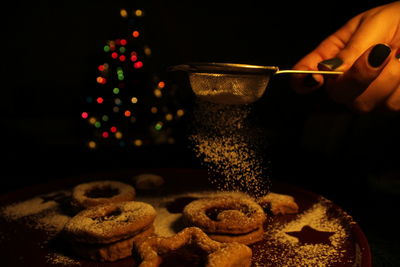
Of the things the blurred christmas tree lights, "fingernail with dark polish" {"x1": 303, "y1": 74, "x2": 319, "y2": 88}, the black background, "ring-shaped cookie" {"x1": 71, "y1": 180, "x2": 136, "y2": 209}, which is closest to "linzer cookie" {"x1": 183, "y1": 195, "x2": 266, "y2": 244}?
"ring-shaped cookie" {"x1": 71, "y1": 180, "x2": 136, "y2": 209}

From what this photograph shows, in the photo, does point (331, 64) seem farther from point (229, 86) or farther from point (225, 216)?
point (225, 216)

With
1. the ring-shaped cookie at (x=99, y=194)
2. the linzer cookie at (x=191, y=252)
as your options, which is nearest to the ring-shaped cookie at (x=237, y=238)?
the linzer cookie at (x=191, y=252)

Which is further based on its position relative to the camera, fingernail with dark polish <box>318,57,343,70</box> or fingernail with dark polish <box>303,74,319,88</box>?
fingernail with dark polish <box>303,74,319,88</box>

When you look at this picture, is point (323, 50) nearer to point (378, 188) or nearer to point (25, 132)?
point (378, 188)

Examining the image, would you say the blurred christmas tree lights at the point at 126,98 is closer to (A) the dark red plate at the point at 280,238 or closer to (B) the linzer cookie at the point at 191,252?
(A) the dark red plate at the point at 280,238

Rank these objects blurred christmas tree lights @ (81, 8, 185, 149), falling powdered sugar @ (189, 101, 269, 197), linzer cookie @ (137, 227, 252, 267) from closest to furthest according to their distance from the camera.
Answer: linzer cookie @ (137, 227, 252, 267), falling powdered sugar @ (189, 101, 269, 197), blurred christmas tree lights @ (81, 8, 185, 149)

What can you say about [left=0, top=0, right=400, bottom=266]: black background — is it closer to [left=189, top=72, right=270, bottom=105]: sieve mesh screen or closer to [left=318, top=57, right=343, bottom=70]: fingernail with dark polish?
[left=189, top=72, right=270, bottom=105]: sieve mesh screen

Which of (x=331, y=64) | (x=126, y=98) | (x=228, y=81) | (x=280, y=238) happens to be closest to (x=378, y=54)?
(x=331, y=64)
